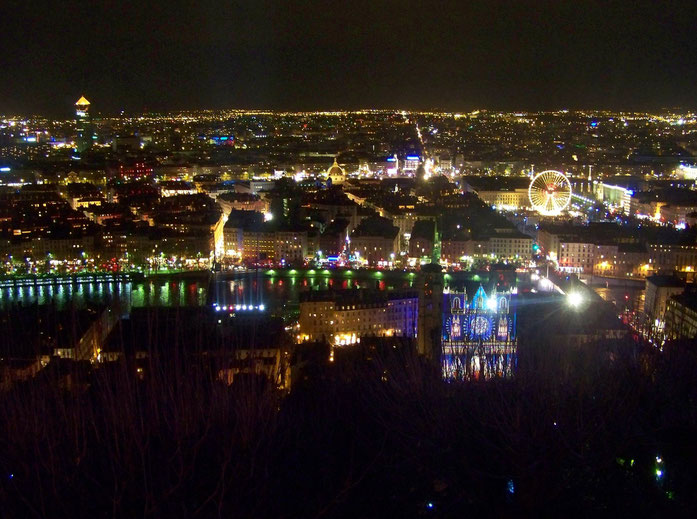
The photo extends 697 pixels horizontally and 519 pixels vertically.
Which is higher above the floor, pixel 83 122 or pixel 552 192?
pixel 83 122

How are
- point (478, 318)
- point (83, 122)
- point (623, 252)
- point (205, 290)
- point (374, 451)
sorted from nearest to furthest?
point (374, 451), point (478, 318), point (205, 290), point (623, 252), point (83, 122)

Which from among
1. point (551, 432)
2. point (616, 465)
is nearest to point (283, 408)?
point (551, 432)

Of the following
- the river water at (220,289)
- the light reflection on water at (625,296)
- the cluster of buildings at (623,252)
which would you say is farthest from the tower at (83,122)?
the light reflection on water at (625,296)

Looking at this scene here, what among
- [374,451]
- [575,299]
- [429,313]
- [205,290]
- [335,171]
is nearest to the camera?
[374,451]

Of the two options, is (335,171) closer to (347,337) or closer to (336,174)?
(336,174)

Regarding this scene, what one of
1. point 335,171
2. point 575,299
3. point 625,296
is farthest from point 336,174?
point 575,299

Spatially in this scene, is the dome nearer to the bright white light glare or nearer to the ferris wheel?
the ferris wheel
